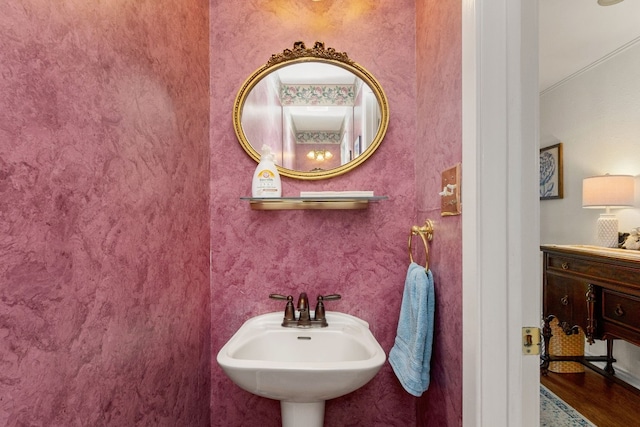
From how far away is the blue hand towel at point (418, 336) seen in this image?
1.17m

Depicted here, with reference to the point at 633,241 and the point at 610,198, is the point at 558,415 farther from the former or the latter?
the point at 610,198

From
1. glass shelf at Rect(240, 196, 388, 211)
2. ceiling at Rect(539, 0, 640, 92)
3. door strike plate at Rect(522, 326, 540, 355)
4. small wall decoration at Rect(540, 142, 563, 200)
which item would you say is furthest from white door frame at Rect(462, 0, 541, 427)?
small wall decoration at Rect(540, 142, 563, 200)

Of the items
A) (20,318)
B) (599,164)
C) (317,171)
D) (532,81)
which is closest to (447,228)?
(532,81)

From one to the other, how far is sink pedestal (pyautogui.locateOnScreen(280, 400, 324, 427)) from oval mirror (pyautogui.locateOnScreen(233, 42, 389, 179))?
0.92m

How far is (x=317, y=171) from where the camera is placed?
161cm

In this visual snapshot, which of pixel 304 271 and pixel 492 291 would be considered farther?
pixel 304 271

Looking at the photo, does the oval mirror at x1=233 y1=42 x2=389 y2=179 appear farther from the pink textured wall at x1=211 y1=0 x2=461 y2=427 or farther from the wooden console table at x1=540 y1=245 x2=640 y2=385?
the wooden console table at x1=540 y1=245 x2=640 y2=385

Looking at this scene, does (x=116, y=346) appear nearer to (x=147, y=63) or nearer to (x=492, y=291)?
(x=147, y=63)

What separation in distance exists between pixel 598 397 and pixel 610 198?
4.40ft

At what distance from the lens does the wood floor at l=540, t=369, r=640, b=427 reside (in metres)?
2.07

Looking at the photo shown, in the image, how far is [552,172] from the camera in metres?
3.38

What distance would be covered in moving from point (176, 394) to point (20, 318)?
0.76 meters

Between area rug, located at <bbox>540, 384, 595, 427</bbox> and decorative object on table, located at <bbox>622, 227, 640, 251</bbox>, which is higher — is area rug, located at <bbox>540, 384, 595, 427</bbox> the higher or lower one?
the lower one

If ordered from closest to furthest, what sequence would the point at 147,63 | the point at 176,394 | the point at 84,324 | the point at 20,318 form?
1. the point at 20,318
2. the point at 84,324
3. the point at 147,63
4. the point at 176,394
